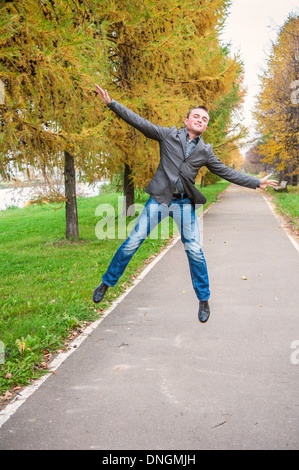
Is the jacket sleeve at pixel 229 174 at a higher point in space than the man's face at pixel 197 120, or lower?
lower

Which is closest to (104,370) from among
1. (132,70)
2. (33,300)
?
(33,300)

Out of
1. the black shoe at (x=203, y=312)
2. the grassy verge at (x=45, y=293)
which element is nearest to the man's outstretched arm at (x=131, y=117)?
the black shoe at (x=203, y=312)

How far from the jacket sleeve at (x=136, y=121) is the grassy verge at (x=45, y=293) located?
241 centimetres

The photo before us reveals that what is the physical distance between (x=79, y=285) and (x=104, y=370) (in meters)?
3.30

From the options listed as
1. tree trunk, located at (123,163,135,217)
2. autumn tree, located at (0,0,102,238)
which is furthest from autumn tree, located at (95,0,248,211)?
tree trunk, located at (123,163,135,217)

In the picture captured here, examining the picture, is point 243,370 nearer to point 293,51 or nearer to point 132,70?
point 132,70

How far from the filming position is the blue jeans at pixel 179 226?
470 centimetres

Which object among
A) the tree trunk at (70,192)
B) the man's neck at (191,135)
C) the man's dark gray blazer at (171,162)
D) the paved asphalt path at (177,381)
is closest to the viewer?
the paved asphalt path at (177,381)

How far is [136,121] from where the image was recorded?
4570mm

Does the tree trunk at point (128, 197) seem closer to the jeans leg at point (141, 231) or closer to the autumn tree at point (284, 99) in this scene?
the jeans leg at point (141, 231)

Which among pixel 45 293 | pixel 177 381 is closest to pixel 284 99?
pixel 45 293

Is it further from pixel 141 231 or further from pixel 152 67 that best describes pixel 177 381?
pixel 152 67

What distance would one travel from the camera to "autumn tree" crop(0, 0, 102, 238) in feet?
19.9

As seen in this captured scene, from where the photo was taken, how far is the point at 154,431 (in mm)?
3059
